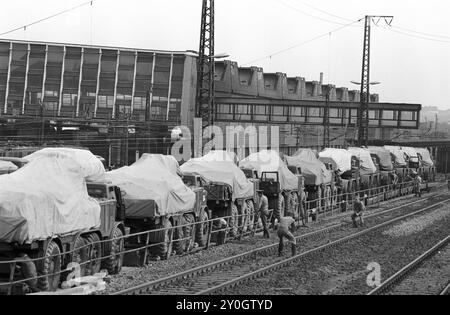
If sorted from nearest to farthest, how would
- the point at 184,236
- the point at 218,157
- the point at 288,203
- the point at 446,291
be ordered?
the point at 446,291 → the point at 184,236 → the point at 218,157 → the point at 288,203

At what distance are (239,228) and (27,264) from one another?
13596 mm

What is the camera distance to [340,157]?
141 feet

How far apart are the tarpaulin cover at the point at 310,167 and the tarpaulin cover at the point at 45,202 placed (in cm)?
2124

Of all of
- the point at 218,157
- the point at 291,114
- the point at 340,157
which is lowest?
the point at 340,157

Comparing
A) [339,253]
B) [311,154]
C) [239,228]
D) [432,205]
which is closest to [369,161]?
[432,205]

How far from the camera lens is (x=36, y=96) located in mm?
78625

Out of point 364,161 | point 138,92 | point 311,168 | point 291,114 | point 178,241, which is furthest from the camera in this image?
point 138,92

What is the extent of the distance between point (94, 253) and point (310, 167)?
22043 millimetres

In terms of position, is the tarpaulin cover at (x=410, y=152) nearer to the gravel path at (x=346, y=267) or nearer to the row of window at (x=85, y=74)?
the row of window at (x=85, y=74)

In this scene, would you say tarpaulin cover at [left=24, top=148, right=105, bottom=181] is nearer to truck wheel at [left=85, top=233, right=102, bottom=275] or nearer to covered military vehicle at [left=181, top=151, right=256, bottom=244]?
truck wheel at [left=85, top=233, right=102, bottom=275]

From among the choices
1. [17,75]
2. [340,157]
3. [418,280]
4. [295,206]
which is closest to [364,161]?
[340,157]

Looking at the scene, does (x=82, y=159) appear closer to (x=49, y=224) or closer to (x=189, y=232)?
(x=49, y=224)

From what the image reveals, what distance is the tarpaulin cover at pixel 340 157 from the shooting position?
4225cm

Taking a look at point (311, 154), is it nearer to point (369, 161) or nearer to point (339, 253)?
point (369, 161)
